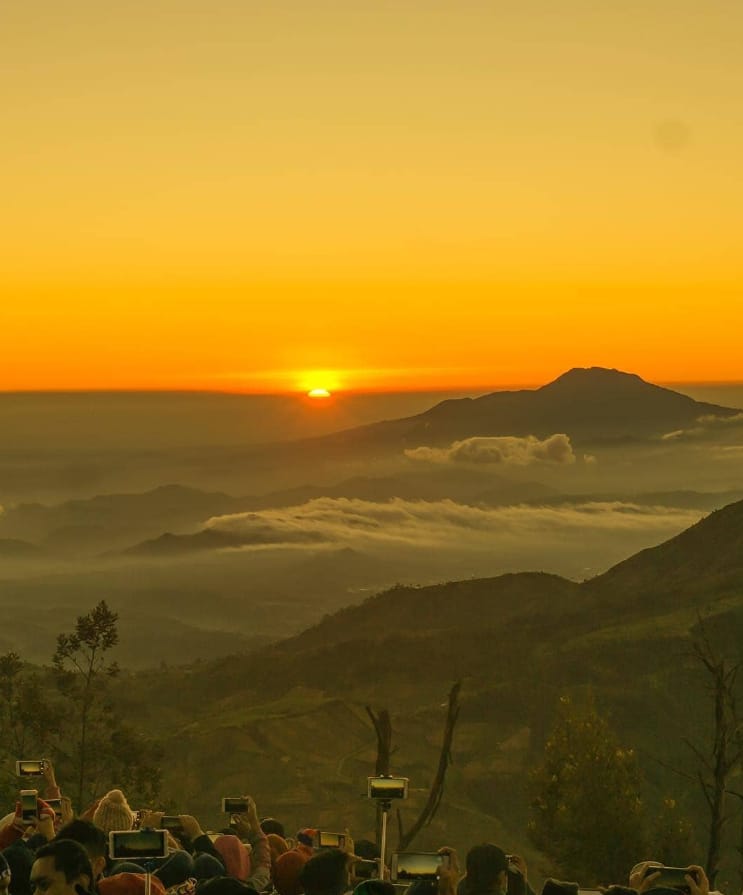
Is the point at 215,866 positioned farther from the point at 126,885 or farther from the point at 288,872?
the point at 126,885

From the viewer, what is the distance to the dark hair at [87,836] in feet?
46.8

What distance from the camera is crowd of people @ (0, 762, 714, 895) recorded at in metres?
12.8

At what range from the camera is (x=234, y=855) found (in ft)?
59.6

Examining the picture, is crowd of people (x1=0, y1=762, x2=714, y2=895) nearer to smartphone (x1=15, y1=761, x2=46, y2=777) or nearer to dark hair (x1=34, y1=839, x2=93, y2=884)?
dark hair (x1=34, y1=839, x2=93, y2=884)

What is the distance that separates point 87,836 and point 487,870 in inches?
157

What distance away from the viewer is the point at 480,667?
578ft

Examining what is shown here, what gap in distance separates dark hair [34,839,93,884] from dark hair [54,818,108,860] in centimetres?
151

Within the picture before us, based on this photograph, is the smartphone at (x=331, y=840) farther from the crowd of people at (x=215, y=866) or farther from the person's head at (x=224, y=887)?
the person's head at (x=224, y=887)

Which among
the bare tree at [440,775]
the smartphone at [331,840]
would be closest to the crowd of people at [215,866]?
the smartphone at [331,840]

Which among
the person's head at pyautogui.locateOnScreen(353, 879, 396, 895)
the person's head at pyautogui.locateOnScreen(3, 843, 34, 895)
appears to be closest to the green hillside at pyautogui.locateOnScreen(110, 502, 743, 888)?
the person's head at pyautogui.locateOnScreen(3, 843, 34, 895)

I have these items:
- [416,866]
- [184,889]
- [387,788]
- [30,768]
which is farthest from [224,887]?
[30,768]

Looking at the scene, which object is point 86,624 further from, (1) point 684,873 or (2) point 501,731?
(2) point 501,731

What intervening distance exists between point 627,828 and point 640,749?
205 ft

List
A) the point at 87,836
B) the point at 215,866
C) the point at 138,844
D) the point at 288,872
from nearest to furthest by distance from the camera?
the point at 87,836 < the point at 138,844 < the point at 215,866 < the point at 288,872
